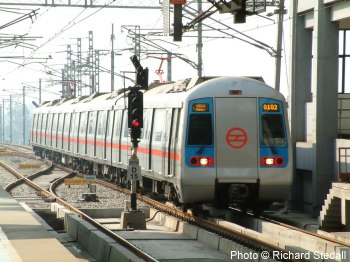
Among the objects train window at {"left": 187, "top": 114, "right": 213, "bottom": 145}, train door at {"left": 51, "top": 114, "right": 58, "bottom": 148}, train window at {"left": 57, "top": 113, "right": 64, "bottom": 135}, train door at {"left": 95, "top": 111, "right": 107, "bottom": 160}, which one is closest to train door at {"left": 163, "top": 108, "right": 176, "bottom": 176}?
train window at {"left": 187, "top": 114, "right": 213, "bottom": 145}

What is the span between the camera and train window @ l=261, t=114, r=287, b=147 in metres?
19.3

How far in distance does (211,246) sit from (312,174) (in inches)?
260

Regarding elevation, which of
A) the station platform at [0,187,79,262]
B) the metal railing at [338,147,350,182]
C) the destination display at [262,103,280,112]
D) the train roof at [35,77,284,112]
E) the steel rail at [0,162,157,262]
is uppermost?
the train roof at [35,77,284,112]

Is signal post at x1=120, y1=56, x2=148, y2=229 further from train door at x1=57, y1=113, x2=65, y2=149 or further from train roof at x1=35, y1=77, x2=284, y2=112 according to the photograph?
train door at x1=57, y1=113, x2=65, y2=149

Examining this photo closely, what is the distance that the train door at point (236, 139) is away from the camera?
19109mm

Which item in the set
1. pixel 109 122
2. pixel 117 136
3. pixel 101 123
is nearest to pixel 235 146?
pixel 117 136

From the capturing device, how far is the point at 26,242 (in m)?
14.5

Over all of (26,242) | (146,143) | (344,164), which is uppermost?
(146,143)

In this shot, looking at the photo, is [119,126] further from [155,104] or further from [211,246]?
[211,246]

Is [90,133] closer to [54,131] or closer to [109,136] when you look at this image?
[109,136]

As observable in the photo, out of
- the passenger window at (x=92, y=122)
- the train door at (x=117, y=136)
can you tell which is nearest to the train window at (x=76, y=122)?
the passenger window at (x=92, y=122)

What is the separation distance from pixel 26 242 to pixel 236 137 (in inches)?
244

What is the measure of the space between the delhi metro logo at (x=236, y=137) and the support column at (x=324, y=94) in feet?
12.0

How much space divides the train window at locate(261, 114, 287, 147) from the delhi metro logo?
404 mm
